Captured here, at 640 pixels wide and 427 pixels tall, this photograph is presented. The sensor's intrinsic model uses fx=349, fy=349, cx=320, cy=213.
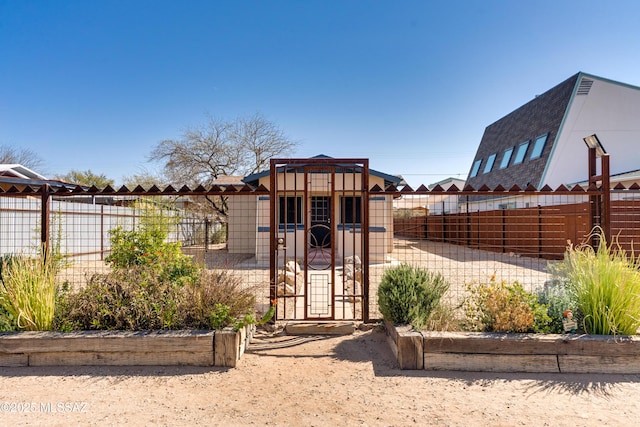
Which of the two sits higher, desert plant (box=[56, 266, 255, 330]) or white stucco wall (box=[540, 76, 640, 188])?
white stucco wall (box=[540, 76, 640, 188])

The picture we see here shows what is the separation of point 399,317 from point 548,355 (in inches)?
59.2

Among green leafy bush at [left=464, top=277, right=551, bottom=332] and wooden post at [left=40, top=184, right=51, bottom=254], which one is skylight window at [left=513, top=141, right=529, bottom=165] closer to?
green leafy bush at [left=464, top=277, right=551, bottom=332]

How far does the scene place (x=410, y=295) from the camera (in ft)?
13.6

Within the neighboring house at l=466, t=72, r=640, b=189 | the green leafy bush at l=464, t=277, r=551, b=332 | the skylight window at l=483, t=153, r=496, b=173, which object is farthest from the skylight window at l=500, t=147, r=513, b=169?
the green leafy bush at l=464, t=277, r=551, b=332

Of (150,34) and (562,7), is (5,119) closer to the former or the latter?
(150,34)

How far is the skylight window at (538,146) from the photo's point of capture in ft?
56.3

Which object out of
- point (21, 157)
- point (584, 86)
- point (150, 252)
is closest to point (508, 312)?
point (150, 252)

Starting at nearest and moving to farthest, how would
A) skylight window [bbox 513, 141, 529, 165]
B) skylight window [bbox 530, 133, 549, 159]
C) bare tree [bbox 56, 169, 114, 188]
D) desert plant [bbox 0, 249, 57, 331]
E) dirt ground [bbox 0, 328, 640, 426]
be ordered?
dirt ground [bbox 0, 328, 640, 426] < desert plant [bbox 0, 249, 57, 331] < skylight window [bbox 530, 133, 549, 159] < skylight window [bbox 513, 141, 529, 165] < bare tree [bbox 56, 169, 114, 188]

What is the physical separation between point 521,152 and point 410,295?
61.3 feet

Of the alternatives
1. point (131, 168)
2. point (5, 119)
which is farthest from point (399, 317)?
point (5, 119)

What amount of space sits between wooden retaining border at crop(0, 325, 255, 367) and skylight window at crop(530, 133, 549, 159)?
18462 millimetres

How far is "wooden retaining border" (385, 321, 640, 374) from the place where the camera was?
349 centimetres

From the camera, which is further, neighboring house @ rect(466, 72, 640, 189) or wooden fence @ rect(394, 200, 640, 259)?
neighboring house @ rect(466, 72, 640, 189)

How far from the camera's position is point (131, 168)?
73.5ft
